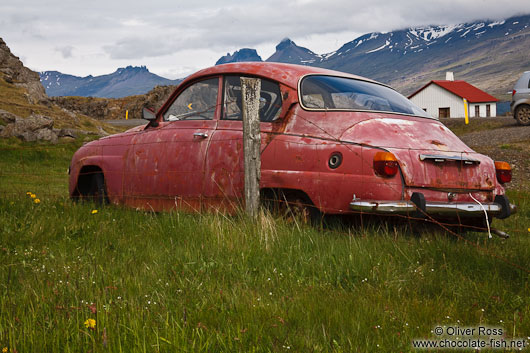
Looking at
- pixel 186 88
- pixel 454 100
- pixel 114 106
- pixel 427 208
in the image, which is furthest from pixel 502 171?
pixel 114 106

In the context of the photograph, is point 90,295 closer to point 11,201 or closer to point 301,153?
point 301,153

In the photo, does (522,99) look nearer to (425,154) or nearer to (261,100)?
(261,100)

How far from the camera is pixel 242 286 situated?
3525 millimetres

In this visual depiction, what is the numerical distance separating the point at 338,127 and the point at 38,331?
2.98 metres

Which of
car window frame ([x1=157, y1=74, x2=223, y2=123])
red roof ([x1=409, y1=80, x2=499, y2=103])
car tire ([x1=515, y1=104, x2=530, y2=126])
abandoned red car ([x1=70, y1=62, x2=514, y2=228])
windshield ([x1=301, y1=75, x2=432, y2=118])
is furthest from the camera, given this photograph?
red roof ([x1=409, y1=80, x2=499, y2=103])

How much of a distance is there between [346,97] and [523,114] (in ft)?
71.6

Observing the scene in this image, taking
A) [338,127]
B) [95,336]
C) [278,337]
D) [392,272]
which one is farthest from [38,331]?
[338,127]

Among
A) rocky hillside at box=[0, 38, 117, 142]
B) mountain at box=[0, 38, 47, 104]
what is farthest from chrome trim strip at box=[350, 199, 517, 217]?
mountain at box=[0, 38, 47, 104]

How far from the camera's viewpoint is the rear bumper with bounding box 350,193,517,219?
426 cm

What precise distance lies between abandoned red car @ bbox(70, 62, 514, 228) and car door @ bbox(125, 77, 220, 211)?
0.01 metres

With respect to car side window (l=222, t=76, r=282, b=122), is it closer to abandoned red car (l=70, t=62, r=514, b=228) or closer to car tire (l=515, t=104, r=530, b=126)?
abandoned red car (l=70, t=62, r=514, b=228)

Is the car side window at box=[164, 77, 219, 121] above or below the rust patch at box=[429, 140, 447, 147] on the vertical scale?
above

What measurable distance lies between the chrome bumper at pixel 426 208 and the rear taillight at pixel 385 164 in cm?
25

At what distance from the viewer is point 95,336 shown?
8.58 feet
